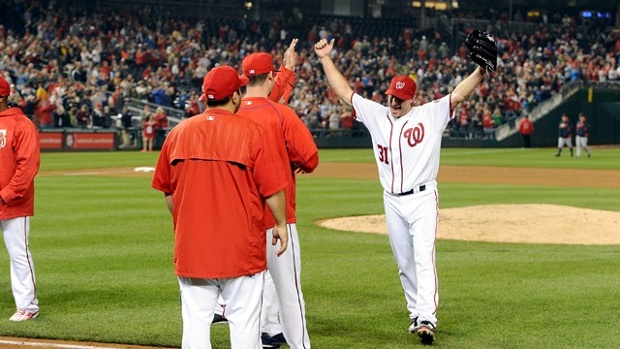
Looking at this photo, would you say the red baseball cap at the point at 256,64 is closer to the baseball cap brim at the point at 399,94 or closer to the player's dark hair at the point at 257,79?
the player's dark hair at the point at 257,79

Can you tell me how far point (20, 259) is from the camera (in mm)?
8945

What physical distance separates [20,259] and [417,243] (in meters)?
3.33

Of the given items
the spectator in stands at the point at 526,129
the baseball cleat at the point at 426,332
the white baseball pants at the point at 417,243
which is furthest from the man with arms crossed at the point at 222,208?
the spectator in stands at the point at 526,129

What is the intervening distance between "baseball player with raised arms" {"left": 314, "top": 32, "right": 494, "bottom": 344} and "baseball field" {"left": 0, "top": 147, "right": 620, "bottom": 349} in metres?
0.43

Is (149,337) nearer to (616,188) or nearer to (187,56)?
(616,188)

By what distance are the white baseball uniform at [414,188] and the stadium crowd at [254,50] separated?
102 feet

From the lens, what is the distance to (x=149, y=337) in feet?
27.4

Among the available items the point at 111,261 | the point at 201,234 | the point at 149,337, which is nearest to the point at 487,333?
the point at 149,337

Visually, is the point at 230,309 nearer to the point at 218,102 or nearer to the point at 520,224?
the point at 218,102

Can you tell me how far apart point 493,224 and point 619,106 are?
35935 mm

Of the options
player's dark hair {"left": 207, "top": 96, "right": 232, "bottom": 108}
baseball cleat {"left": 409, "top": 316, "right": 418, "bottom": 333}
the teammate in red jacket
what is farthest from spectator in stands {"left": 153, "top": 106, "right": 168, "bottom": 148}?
player's dark hair {"left": 207, "top": 96, "right": 232, "bottom": 108}

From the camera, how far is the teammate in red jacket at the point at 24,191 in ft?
29.1

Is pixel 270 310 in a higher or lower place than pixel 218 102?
lower

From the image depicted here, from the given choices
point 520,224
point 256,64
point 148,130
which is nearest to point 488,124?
point 148,130
